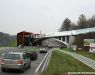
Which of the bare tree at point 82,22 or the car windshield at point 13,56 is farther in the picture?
the bare tree at point 82,22

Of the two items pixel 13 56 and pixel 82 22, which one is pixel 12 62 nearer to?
pixel 13 56

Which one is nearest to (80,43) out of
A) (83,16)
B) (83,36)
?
(83,36)

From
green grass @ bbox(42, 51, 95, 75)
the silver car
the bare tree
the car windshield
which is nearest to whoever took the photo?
green grass @ bbox(42, 51, 95, 75)

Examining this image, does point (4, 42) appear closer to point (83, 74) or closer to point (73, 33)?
point (73, 33)

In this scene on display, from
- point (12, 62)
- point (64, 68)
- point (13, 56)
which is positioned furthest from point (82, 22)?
point (12, 62)

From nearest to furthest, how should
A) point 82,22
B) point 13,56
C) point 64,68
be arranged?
point 13,56 → point 64,68 → point 82,22

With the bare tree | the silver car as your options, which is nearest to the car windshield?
the silver car

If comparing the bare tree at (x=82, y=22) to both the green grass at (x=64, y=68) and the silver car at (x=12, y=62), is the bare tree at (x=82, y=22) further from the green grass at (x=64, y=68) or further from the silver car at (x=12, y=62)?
the silver car at (x=12, y=62)

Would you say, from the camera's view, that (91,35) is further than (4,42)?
No

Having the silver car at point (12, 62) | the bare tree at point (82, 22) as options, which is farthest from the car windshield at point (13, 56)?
the bare tree at point (82, 22)

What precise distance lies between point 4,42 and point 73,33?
93.3ft

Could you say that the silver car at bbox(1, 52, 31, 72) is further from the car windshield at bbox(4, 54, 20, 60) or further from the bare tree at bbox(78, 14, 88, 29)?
the bare tree at bbox(78, 14, 88, 29)

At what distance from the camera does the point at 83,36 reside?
94000mm

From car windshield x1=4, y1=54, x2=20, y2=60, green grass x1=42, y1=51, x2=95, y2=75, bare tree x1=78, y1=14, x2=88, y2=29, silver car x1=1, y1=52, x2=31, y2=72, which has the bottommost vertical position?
green grass x1=42, y1=51, x2=95, y2=75
